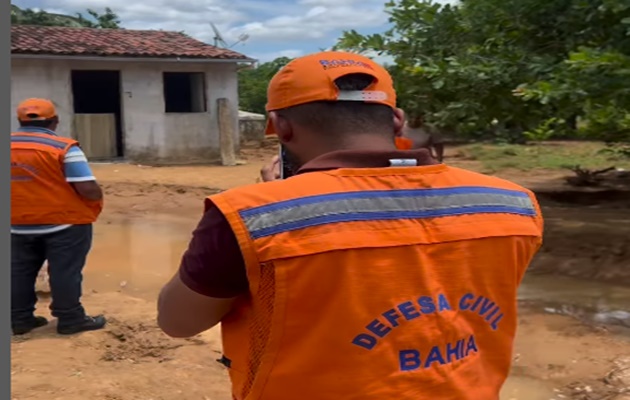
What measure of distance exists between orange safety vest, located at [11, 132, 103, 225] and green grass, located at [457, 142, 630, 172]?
12965 millimetres

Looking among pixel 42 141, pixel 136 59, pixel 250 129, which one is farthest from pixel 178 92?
pixel 42 141

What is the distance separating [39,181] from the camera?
4934 millimetres

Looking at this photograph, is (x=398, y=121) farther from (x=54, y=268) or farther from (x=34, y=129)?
(x=54, y=268)

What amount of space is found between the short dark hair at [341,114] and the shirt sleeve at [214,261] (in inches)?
11.3

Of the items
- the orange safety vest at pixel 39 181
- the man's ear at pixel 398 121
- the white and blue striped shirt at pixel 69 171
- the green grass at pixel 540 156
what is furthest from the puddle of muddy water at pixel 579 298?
the green grass at pixel 540 156

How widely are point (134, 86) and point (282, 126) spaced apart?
17.7m

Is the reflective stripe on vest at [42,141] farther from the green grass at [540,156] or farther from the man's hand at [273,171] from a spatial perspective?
the green grass at [540,156]

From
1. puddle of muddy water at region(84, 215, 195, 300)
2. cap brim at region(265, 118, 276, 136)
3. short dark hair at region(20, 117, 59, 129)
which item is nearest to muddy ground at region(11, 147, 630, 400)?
puddle of muddy water at region(84, 215, 195, 300)

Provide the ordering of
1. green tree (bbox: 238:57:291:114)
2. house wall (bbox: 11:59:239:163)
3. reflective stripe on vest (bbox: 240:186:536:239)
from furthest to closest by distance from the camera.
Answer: green tree (bbox: 238:57:291:114) → house wall (bbox: 11:59:239:163) → reflective stripe on vest (bbox: 240:186:536:239)

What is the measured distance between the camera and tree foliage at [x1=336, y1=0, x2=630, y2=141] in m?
6.44

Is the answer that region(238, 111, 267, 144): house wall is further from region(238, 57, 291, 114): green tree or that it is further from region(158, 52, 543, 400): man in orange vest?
region(158, 52, 543, 400): man in orange vest

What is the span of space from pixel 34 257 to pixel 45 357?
2.46 feet

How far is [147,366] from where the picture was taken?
4727 mm

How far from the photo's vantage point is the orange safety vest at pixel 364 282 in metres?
1.44
